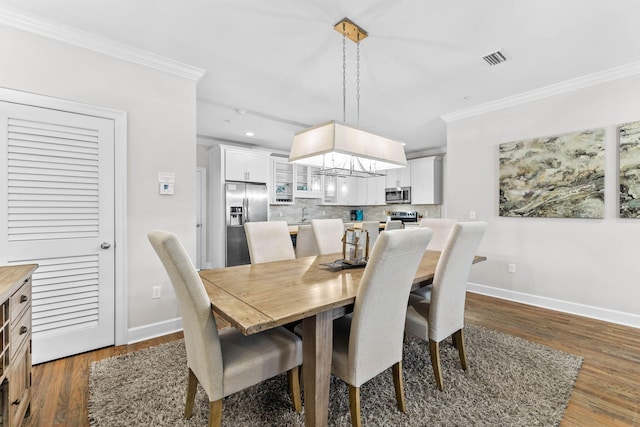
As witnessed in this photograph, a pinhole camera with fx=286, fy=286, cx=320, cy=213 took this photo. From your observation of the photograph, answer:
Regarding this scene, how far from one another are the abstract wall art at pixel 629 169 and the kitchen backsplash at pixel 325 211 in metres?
3.23

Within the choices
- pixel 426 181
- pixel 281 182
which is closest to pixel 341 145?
pixel 281 182

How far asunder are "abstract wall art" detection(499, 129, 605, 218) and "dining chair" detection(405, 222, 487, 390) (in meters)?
1.95

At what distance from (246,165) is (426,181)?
358cm

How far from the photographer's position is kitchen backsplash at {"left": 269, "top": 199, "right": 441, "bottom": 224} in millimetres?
6219

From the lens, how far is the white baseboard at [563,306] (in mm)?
2816

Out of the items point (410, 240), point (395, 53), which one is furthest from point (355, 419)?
point (395, 53)

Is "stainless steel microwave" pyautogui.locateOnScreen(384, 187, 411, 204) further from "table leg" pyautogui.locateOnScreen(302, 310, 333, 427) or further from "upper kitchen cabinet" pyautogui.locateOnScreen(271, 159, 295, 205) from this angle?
"table leg" pyautogui.locateOnScreen(302, 310, 333, 427)

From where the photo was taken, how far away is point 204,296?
1227 mm

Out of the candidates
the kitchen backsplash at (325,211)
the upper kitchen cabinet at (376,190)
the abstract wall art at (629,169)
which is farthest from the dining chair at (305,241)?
the upper kitchen cabinet at (376,190)

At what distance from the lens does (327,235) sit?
9.80 ft

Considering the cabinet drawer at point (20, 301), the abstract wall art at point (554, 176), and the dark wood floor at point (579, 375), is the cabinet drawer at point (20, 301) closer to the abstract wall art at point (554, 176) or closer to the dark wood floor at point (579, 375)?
the dark wood floor at point (579, 375)

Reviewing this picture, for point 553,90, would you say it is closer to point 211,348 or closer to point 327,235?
point 327,235

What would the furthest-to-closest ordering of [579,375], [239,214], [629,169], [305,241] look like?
[239,214] → [305,241] → [629,169] → [579,375]

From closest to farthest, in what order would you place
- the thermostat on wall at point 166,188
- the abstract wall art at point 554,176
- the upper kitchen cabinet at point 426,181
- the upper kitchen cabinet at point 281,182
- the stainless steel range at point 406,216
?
the thermostat on wall at point 166,188
the abstract wall art at point 554,176
the upper kitchen cabinet at point 426,181
the upper kitchen cabinet at point 281,182
the stainless steel range at point 406,216
